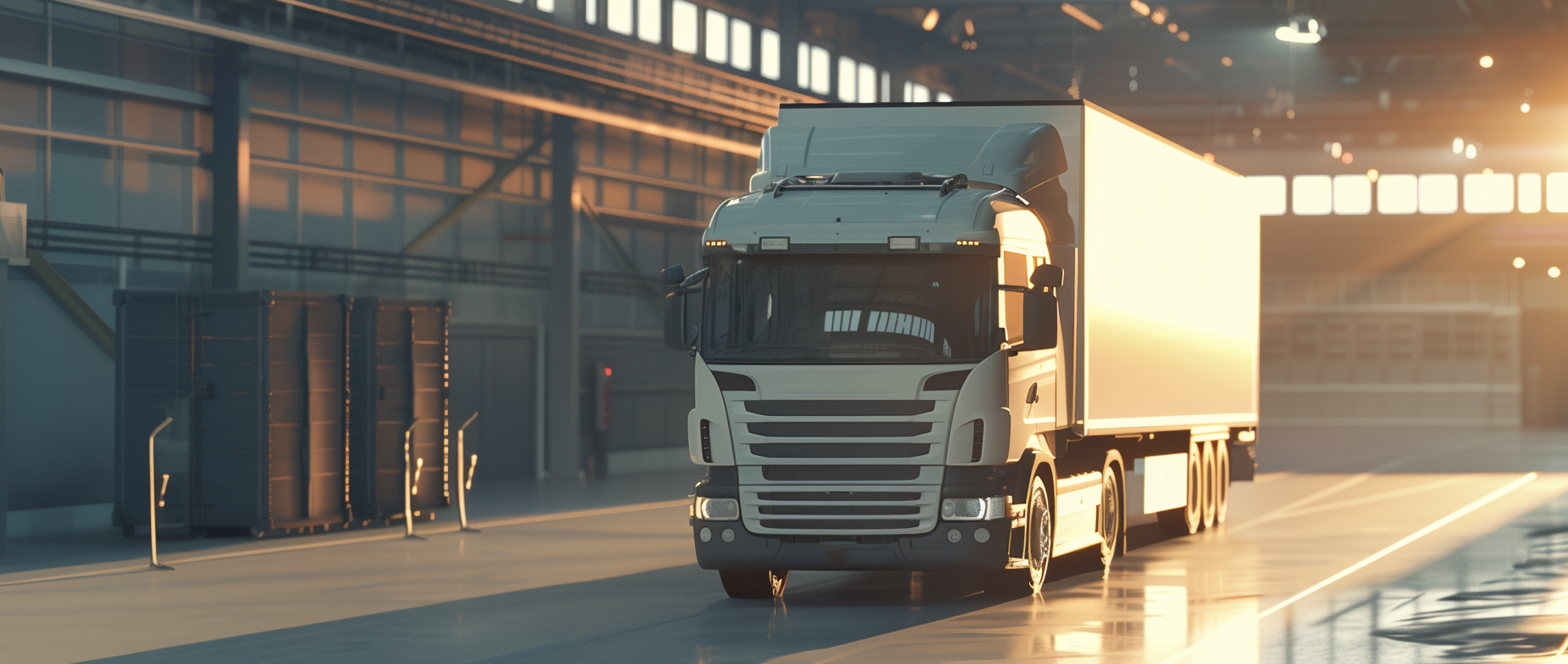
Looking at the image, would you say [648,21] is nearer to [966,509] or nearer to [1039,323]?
[1039,323]

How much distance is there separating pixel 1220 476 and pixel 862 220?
10442mm

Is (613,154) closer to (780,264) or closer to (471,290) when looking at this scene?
(471,290)

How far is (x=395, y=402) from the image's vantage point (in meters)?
23.0

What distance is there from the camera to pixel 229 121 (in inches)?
1000

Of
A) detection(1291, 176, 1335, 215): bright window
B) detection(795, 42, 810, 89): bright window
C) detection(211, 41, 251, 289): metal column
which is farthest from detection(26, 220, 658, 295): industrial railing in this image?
detection(1291, 176, 1335, 215): bright window

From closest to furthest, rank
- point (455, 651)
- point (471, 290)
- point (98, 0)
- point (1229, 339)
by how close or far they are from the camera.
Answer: point (455, 651), point (98, 0), point (1229, 339), point (471, 290)

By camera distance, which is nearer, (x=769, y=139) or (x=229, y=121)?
(x=769, y=139)

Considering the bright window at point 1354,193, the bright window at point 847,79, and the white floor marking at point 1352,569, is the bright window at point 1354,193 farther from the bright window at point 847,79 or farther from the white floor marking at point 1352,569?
the white floor marking at point 1352,569

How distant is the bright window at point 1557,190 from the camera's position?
215 ft

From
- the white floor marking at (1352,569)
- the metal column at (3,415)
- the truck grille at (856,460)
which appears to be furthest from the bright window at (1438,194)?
the truck grille at (856,460)

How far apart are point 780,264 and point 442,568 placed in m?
5.54

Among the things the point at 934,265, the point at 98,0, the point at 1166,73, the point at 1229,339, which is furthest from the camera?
the point at 1166,73

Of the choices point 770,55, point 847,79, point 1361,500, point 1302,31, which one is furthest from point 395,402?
point 847,79

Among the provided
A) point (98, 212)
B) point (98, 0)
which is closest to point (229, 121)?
point (98, 212)
